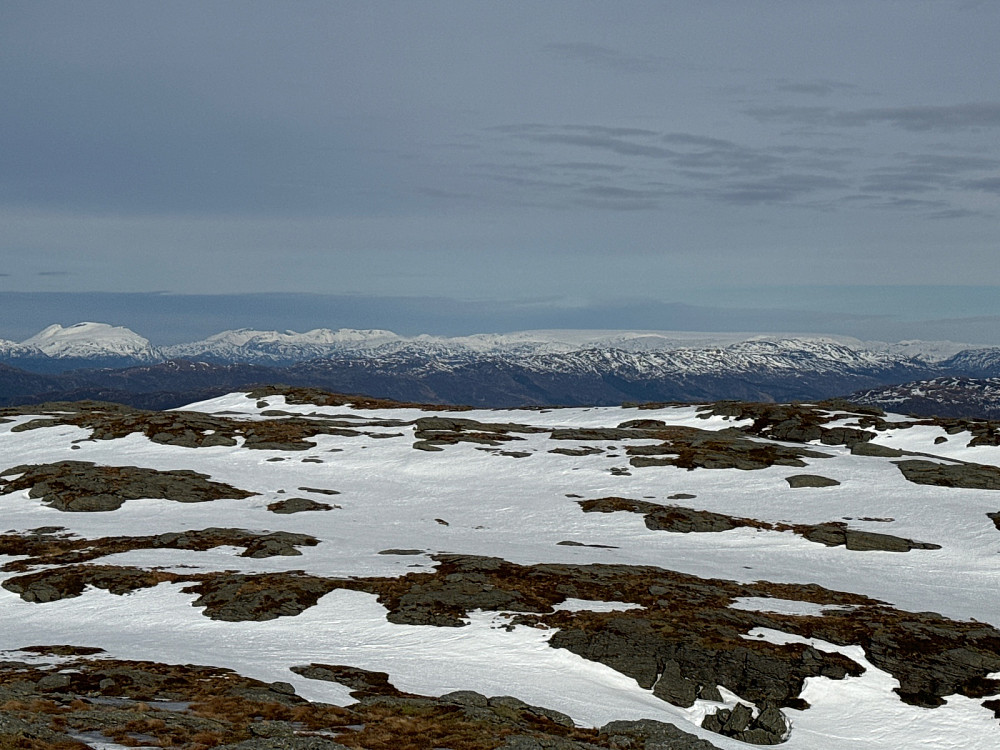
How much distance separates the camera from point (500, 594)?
3569 centimetres

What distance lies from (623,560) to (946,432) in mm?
54233

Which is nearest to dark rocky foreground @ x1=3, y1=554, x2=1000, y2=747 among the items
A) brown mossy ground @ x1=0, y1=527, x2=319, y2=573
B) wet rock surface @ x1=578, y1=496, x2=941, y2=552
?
brown mossy ground @ x1=0, y1=527, x2=319, y2=573

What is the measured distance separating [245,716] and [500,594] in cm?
1635

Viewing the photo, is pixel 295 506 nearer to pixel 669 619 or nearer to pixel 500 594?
pixel 500 594

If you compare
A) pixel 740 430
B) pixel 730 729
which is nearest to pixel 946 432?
pixel 740 430

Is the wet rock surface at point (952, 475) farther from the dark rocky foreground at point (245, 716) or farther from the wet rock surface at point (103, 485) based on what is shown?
the wet rock surface at point (103, 485)

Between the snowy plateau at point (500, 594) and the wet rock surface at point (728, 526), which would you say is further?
the wet rock surface at point (728, 526)

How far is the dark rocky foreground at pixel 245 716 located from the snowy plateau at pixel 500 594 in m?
0.12

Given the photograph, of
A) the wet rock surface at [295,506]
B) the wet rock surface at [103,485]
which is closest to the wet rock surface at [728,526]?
the wet rock surface at [295,506]

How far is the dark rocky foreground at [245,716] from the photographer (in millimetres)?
18344

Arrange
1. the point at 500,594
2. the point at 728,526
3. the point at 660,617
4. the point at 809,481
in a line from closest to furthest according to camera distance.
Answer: the point at 660,617
the point at 500,594
the point at 728,526
the point at 809,481

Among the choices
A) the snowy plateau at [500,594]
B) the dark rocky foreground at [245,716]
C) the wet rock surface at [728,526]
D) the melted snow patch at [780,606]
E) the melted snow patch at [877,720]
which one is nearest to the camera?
the dark rocky foreground at [245,716]

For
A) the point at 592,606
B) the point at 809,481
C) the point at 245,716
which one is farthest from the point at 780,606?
the point at 809,481

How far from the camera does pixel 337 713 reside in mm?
21938
